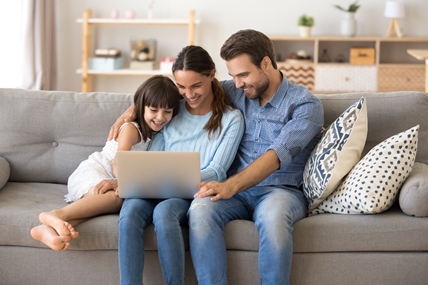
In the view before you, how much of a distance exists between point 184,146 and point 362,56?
3.80 meters

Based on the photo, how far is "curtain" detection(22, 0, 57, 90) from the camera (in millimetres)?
5676

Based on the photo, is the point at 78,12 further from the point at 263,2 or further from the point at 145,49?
the point at 263,2

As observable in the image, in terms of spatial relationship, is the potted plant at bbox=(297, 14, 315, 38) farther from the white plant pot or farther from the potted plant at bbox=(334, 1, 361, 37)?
the potted plant at bbox=(334, 1, 361, 37)

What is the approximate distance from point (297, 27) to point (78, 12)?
2.01 metres

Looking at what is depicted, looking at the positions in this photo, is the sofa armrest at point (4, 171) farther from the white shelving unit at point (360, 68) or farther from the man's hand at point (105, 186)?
the white shelving unit at point (360, 68)

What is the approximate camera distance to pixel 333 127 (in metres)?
2.59

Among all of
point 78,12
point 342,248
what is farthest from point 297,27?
point 342,248

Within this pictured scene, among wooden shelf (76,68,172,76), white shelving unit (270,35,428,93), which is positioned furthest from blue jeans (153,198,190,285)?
white shelving unit (270,35,428,93)

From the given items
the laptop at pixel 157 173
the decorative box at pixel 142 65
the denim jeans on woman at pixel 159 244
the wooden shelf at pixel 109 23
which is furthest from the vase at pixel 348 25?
the denim jeans on woman at pixel 159 244

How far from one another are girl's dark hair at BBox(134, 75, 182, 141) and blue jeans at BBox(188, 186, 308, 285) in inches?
17.9

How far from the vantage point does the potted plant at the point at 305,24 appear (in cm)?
607

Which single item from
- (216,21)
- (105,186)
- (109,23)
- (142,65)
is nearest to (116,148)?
(105,186)

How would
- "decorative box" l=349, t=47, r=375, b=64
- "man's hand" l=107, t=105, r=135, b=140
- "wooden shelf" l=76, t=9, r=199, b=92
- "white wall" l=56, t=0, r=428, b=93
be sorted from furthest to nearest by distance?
"white wall" l=56, t=0, r=428, b=93 < "decorative box" l=349, t=47, r=375, b=64 < "wooden shelf" l=76, t=9, r=199, b=92 < "man's hand" l=107, t=105, r=135, b=140

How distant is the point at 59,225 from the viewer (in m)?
2.33
